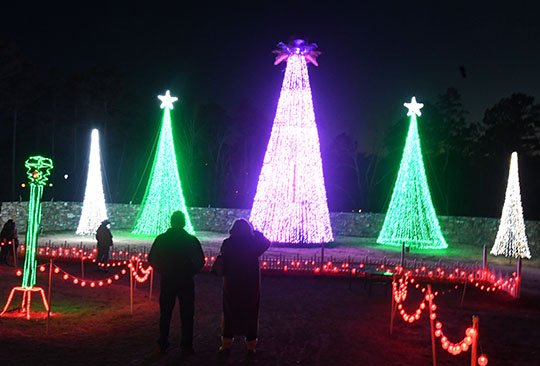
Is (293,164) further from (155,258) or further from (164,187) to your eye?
(155,258)

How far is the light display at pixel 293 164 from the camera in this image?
23219 millimetres

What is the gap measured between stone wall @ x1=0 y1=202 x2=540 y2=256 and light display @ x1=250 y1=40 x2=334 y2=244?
9374 mm

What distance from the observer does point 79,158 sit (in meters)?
43.4

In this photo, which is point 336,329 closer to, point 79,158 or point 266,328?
point 266,328

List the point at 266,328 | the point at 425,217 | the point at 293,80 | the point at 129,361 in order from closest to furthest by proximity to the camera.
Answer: the point at 129,361, the point at 266,328, the point at 293,80, the point at 425,217

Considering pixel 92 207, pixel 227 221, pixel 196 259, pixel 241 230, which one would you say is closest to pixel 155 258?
pixel 196 259

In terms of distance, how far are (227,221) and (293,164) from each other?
11.1 meters

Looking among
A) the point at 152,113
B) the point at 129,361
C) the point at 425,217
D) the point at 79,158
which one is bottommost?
the point at 129,361

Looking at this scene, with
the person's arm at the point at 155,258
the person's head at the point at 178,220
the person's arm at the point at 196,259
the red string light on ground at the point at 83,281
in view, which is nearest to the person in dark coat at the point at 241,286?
the person's arm at the point at 196,259

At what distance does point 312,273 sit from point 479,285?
4.18 m

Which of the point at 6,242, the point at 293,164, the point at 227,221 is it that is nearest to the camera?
the point at 6,242

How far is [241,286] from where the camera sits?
25.2ft

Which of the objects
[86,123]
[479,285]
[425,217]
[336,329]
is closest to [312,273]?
[479,285]

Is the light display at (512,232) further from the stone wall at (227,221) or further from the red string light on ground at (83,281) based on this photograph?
the red string light on ground at (83,281)
